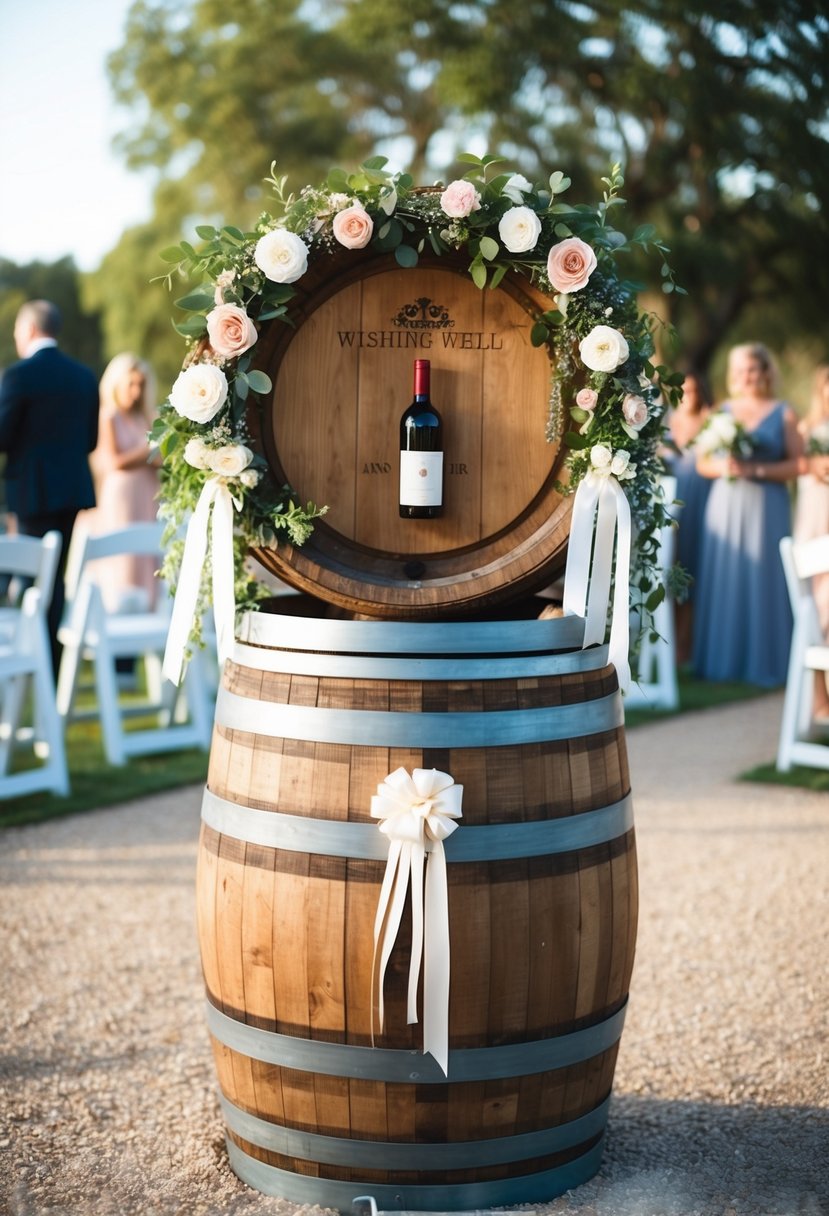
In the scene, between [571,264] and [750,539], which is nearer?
[571,264]

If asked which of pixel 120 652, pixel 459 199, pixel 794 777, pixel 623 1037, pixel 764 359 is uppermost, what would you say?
pixel 764 359

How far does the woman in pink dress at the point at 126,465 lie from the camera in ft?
29.8

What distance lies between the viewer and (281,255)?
2.69m

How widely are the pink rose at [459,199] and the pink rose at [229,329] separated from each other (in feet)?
1.60

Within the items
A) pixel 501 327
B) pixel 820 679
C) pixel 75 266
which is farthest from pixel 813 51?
pixel 75 266

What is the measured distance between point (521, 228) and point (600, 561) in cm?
73

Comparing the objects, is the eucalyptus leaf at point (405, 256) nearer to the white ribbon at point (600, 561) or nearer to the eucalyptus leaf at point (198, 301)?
the eucalyptus leaf at point (198, 301)

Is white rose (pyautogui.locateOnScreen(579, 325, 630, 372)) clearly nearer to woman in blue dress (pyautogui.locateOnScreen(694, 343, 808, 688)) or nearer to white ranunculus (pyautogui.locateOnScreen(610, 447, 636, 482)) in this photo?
white ranunculus (pyautogui.locateOnScreen(610, 447, 636, 482))

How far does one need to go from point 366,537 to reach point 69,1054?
6.05ft

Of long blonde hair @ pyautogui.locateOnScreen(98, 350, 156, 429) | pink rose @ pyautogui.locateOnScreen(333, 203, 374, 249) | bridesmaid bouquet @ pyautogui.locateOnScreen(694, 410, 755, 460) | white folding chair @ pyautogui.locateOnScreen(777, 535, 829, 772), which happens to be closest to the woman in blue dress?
bridesmaid bouquet @ pyautogui.locateOnScreen(694, 410, 755, 460)

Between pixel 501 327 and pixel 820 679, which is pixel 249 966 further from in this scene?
pixel 820 679

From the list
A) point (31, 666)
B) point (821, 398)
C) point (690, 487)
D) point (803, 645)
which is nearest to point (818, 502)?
point (821, 398)

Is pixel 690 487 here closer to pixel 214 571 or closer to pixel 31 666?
pixel 31 666

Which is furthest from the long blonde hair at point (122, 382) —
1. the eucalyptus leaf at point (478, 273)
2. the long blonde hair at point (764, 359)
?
the eucalyptus leaf at point (478, 273)
